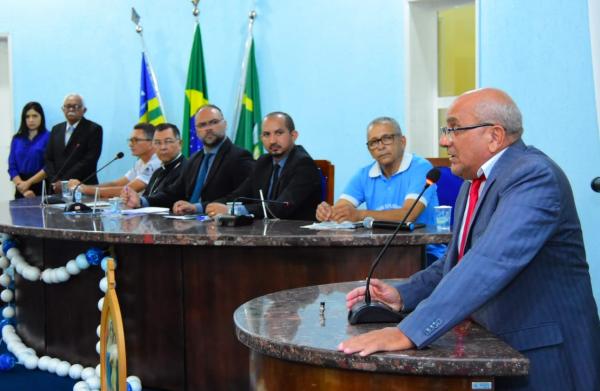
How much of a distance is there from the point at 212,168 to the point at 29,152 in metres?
2.84

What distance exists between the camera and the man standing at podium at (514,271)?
1686 mm

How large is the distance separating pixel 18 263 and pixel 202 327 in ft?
4.29

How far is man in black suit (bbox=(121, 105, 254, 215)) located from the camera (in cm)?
518

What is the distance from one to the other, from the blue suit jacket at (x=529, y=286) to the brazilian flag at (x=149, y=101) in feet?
18.3

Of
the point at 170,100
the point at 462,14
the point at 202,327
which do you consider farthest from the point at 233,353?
the point at 170,100

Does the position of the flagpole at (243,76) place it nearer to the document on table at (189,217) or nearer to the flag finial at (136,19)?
the flag finial at (136,19)

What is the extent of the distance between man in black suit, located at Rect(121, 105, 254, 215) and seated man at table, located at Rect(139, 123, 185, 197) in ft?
0.98

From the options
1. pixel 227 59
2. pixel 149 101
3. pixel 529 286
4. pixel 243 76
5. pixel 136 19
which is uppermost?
pixel 136 19

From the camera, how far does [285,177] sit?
4.51 m

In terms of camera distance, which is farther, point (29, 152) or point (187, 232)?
point (29, 152)

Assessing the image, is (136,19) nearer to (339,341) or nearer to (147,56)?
(147,56)

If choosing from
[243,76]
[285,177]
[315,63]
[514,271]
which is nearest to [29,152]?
[243,76]

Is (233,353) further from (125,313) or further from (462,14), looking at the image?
(462,14)

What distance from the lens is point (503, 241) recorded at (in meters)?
1.72
